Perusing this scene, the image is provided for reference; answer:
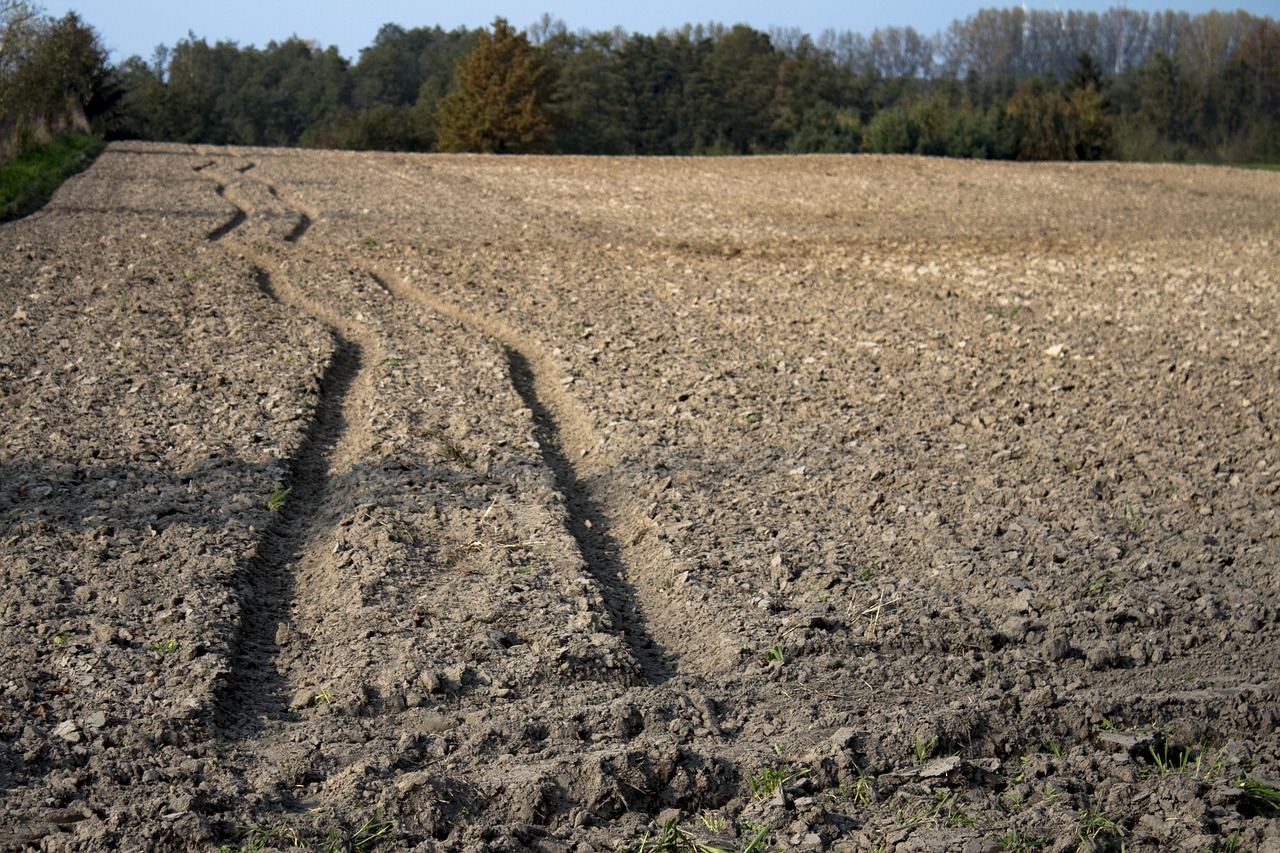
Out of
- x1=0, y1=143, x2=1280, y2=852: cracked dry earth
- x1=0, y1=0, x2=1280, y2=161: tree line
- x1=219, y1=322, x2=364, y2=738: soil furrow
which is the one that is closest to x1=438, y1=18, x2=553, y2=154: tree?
x1=0, y1=0, x2=1280, y2=161: tree line

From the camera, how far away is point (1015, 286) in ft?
35.0

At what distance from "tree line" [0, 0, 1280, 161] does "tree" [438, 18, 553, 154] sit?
8cm

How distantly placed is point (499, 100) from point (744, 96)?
86.8ft

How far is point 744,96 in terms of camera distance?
2434 inches

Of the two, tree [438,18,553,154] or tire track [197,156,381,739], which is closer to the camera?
tire track [197,156,381,739]

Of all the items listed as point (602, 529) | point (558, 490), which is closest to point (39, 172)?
point (558, 490)

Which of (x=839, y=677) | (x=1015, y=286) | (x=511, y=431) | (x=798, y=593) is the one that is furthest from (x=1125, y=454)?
(x=1015, y=286)

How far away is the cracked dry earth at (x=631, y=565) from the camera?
3.08m

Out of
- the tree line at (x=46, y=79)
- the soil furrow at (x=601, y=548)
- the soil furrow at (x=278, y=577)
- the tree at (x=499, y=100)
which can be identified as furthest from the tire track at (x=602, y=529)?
the tree at (x=499, y=100)

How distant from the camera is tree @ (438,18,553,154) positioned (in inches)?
1503

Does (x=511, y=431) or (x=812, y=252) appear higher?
(x=812, y=252)

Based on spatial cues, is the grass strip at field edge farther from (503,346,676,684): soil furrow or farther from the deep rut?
(503,346,676,684): soil furrow

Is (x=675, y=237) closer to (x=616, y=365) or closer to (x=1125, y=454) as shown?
(x=616, y=365)

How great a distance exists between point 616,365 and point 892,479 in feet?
8.82
